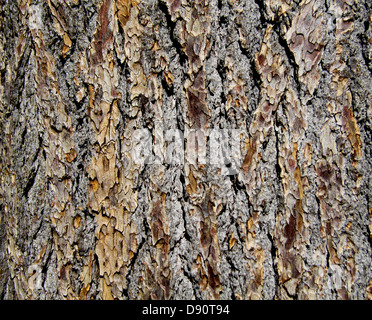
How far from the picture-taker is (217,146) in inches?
34.4

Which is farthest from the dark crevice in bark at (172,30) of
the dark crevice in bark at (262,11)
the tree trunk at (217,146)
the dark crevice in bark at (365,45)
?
the dark crevice in bark at (365,45)

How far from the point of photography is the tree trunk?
0.87 meters

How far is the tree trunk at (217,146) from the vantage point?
34.2 inches

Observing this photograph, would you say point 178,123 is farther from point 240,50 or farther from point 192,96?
point 240,50

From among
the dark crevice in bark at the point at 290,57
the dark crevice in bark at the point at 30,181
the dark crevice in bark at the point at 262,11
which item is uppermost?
the dark crevice in bark at the point at 262,11

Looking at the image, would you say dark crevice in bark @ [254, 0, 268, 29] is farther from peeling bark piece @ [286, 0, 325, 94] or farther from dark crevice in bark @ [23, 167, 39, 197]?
dark crevice in bark @ [23, 167, 39, 197]

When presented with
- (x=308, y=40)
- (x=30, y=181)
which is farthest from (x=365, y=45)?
(x=30, y=181)

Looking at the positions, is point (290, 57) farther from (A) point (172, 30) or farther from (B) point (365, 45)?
(A) point (172, 30)

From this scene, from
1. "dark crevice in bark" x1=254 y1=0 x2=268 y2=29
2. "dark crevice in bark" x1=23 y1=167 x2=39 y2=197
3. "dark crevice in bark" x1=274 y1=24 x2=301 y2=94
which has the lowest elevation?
"dark crevice in bark" x1=23 y1=167 x2=39 y2=197

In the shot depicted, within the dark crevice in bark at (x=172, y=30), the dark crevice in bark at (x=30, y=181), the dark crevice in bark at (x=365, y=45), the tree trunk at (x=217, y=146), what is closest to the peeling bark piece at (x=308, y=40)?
the tree trunk at (x=217, y=146)

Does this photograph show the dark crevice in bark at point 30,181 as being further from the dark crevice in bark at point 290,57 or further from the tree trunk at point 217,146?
the dark crevice in bark at point 290,57

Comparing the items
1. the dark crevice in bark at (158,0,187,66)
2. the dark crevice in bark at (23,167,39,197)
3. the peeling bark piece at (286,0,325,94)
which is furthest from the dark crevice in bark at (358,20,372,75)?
the dark crevice in bark at (23,167,39,197)

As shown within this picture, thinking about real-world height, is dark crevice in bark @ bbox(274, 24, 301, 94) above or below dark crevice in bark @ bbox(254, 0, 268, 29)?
below

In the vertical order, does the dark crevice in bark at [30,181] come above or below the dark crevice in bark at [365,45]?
below
